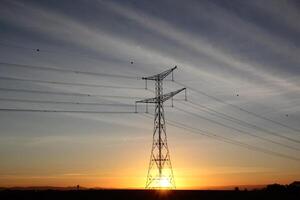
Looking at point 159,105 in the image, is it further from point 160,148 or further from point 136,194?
point 136,194

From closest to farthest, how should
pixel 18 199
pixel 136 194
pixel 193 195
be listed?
1. pixel 18 199
2. pixel 136 194
3. pixel 193 195

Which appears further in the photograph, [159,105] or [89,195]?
[159,105]

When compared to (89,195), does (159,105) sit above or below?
above

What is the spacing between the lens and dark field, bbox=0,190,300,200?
115 ft

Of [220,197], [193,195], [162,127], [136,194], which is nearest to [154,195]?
[136,194]

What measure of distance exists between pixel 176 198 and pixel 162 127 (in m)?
22.5

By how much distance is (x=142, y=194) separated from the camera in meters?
40.2

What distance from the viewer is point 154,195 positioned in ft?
134

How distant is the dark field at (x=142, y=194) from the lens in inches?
1383

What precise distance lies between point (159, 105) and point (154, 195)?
24291mm

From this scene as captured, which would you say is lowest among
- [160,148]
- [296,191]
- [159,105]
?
[296,191]

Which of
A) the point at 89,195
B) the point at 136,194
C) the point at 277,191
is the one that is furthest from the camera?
the point at 277,191

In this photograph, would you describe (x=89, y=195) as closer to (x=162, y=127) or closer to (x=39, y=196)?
(x=39, y=196)

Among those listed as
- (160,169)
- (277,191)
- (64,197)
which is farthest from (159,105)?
(64,197)
